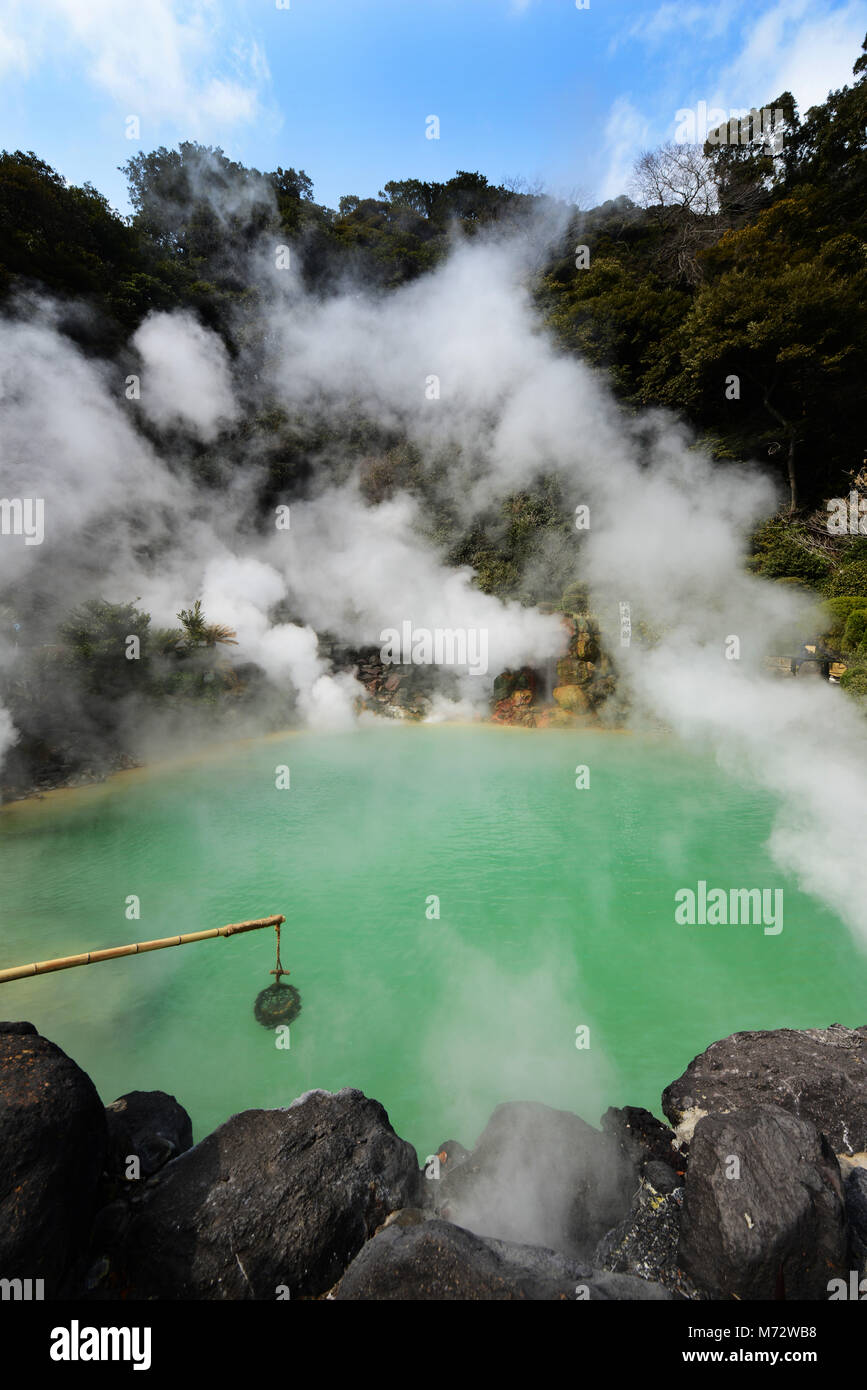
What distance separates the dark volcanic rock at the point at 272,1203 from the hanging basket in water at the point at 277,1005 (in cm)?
124

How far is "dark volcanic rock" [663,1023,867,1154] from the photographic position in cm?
310

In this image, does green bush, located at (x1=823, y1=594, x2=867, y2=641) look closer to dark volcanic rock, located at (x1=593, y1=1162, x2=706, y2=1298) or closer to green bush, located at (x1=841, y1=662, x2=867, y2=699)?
green bush, located at (x1=841, y1=662, x2=867, y2=699)

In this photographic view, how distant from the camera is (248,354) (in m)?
21.7

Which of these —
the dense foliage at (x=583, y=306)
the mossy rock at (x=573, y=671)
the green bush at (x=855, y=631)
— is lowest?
the mossy rock at (x=573, y=671)

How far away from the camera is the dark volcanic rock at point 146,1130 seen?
9.87 ft

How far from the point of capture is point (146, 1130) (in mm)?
3186

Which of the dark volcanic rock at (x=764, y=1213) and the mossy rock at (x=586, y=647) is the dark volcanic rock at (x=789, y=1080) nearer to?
the dark volcanic rock at (x=764, y=1213)

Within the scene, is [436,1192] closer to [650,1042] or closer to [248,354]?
[650,1042]

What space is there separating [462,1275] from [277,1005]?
273 centimetres

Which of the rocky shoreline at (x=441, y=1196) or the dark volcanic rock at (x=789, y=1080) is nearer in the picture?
the rocky shoreline at (x=441, y=1196)

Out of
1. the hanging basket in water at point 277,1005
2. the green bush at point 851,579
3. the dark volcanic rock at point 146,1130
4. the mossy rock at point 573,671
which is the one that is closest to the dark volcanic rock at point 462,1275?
the dark volcanic rock at point 146,1130

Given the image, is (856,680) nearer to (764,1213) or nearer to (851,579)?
(851,579)

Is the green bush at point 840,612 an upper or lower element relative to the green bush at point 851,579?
lower

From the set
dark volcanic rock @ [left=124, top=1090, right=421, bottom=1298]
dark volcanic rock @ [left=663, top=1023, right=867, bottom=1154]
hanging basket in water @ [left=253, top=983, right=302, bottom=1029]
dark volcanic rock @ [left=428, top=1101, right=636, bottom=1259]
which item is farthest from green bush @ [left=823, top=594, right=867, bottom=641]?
dark volcanic rock @ [left=124, top=1090, right=421, bottom=1298]
